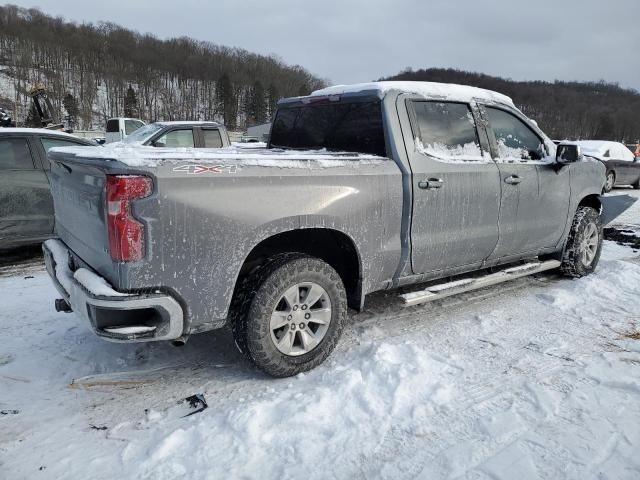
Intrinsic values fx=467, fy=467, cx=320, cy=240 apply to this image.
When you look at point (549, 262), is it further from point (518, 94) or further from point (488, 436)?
point (518, 94)

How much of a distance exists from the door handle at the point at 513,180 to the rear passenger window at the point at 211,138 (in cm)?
701

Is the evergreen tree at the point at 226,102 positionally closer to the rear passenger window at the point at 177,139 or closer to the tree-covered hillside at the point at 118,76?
the tree-covered hillside at the point at 118,76

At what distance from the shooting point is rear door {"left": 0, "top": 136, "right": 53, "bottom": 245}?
5359 mm

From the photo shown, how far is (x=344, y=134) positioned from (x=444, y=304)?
1.82 meters

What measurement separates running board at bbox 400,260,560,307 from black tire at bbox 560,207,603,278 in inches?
9.5

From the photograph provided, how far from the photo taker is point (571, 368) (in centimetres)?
310

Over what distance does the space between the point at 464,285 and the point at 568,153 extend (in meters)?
1.65

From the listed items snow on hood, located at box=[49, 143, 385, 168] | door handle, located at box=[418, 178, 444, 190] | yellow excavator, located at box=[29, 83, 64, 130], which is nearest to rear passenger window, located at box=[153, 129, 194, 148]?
snow on hood, located at box=[49, 143, 385, 168]

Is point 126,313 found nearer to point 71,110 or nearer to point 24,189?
point 24,189

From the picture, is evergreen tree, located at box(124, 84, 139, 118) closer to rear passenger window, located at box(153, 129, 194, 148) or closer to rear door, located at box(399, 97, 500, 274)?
rear passenger window, located at box(153, 129, 194, 148)

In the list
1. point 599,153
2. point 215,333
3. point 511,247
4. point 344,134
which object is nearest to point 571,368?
point 511,247

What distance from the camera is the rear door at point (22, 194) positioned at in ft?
17.6

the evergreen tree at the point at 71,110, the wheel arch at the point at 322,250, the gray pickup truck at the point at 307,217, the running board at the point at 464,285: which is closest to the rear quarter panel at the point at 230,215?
the gray pickup truck at the point at 307,217

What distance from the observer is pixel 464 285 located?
391cm
